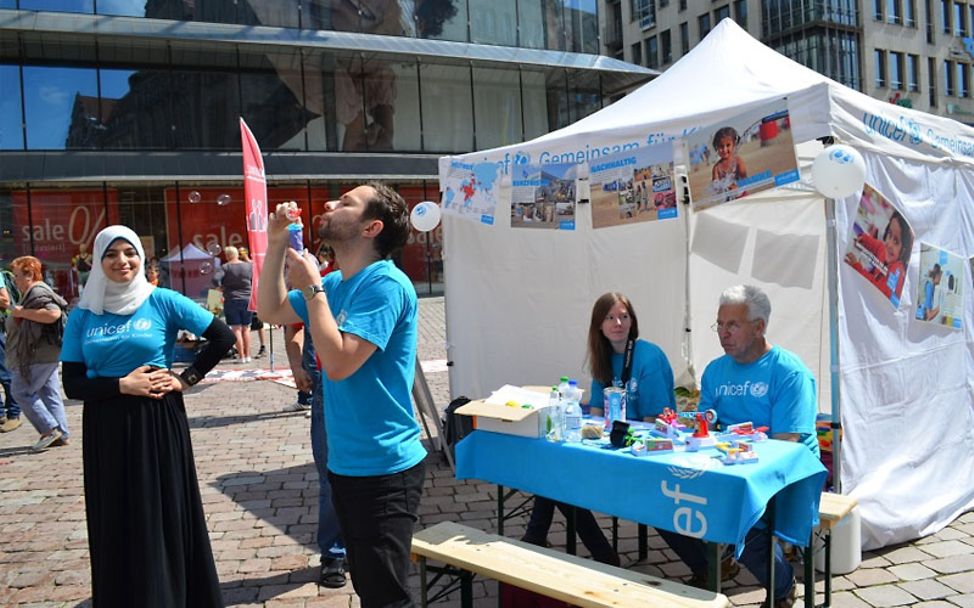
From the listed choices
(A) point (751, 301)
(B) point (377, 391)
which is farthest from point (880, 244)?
(B) point (377, 391)

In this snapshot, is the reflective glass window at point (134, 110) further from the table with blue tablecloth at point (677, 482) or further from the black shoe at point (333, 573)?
the table with blue tablecloth at point (677, 482)

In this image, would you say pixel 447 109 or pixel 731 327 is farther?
pixel 447 109

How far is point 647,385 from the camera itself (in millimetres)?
4391

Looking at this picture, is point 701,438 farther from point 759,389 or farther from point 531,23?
point 531,23

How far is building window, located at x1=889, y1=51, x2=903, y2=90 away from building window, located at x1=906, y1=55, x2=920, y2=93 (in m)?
0.57

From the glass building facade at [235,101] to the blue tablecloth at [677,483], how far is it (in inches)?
683

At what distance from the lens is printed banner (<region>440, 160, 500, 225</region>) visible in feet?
20.6

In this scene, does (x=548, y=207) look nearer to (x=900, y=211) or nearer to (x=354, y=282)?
(x=900, y=211)

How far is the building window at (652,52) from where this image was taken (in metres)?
50.2

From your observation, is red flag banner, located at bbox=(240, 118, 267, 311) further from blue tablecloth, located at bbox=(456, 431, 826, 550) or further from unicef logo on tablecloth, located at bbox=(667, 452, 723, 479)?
unicef logo on tablecloth, located at bbox=(667, 452, 723, 479)

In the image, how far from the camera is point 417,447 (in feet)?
8.66

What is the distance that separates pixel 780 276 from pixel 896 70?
4480 centimetres

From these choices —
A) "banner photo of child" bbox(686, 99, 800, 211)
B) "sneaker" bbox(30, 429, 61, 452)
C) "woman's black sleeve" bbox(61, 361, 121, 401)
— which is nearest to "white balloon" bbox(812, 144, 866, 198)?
"banner photo of child" bbox(686, 99, 800, 211)

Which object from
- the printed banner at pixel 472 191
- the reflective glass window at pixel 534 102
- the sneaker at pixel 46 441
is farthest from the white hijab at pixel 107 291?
the reflective glass window at pixel 534 102
